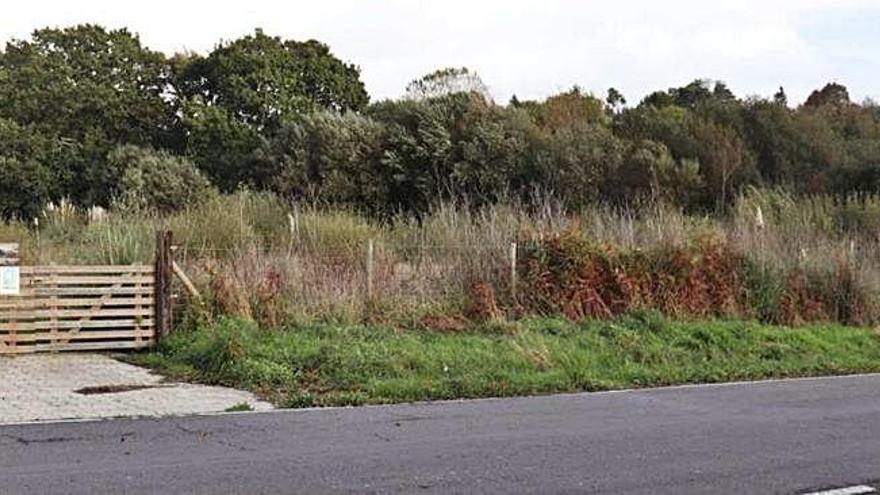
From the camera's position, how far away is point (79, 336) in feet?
59.6

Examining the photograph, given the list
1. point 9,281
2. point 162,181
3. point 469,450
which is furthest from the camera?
point 162,181

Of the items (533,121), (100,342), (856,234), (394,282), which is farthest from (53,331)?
(533,121)

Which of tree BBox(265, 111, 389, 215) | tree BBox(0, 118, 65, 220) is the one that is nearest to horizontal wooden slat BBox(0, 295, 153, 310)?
tree BBox(265, 111, 389, 215)

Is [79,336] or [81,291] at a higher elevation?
[81,291]

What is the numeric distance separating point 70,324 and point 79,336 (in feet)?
0.83

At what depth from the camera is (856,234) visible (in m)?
29.5

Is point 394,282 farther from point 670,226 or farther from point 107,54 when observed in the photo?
point 107,54

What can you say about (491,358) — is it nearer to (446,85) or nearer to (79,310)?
(79,310)

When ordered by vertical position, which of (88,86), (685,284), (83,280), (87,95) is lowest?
(685,284)

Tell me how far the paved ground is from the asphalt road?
0.83 meters

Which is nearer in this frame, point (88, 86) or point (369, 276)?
point (369, 276)

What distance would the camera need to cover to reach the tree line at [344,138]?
38469 mm

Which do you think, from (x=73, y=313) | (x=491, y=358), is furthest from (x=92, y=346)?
(x=491, y=358)

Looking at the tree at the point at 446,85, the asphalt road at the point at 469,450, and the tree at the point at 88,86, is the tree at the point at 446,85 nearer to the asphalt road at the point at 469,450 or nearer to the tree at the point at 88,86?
the tree at the point at 88,86
